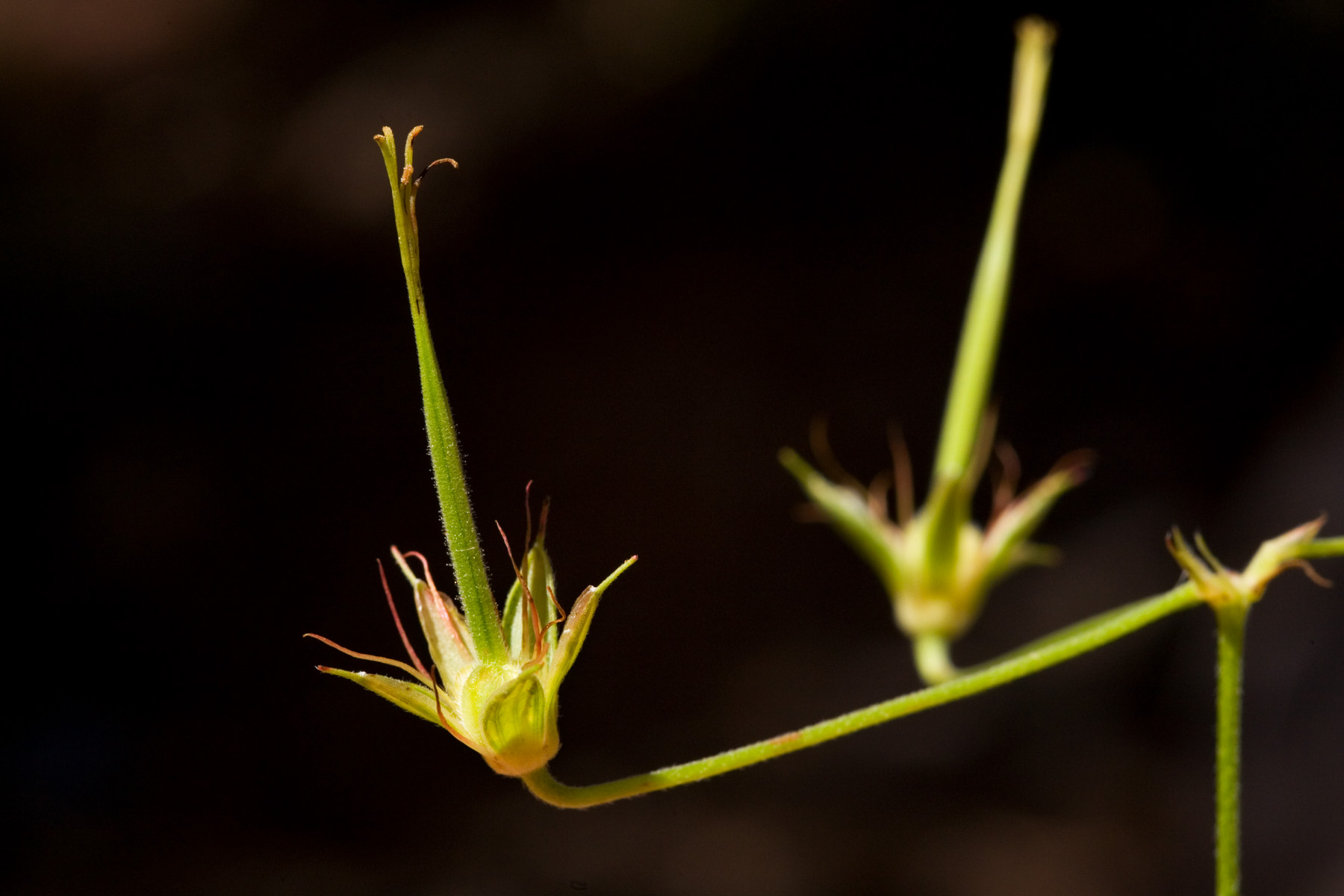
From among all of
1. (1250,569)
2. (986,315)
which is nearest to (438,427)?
(1250,569)

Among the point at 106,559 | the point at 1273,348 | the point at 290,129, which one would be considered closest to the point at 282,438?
the point at 106,559

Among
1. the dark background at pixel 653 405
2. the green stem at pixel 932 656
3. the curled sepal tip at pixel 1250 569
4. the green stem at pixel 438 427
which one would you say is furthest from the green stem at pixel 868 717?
the dark background at pixel 653 405

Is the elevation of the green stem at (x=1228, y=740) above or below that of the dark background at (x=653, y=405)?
below

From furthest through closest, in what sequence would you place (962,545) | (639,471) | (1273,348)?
1. (1273,348)
2. (639,471)
3. (962,545)

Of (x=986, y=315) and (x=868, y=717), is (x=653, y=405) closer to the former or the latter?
(x=986, y=315)

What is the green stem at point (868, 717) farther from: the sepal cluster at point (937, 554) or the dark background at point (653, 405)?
the dark background at point (653, 405)

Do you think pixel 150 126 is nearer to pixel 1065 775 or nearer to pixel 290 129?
pixel 290 129
